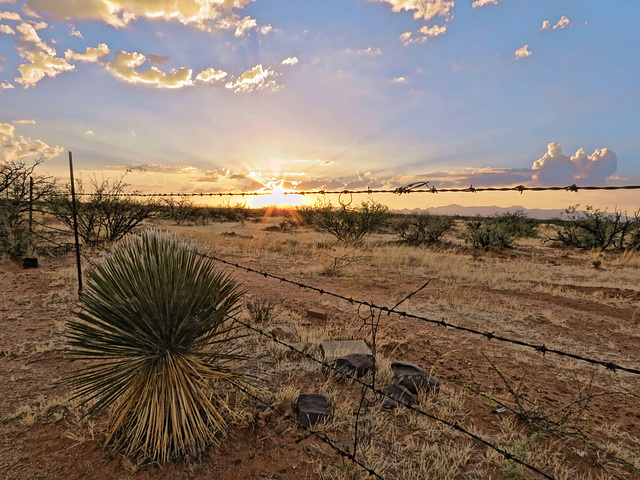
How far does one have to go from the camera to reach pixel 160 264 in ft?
9.64

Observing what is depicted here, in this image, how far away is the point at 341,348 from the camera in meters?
5.26

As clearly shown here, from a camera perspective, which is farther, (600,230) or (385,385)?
(600,230)

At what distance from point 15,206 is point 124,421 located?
12.8 meters

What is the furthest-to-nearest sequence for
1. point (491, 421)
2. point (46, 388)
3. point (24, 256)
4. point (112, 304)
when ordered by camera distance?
point (24, 256), point (46, 388), point (491, 421), point (112, 304)

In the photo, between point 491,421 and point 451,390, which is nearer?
point 491,421

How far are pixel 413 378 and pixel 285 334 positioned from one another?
229 cm

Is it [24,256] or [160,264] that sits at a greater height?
[160,264]

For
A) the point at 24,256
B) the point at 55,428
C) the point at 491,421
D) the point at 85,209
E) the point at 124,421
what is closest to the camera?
the point at 124,421

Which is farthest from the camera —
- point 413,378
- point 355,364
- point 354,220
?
point 354,220

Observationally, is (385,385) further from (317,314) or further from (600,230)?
(600,230)

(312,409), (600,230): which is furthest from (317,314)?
(600,230)

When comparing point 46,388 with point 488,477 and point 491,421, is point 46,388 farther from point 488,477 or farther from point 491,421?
point 491,421

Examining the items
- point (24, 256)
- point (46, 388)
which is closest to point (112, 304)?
point (46, 388)

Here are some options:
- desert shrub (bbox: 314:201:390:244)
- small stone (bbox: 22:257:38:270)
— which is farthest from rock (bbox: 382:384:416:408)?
desert shrub (bbox: 314:201:390:244)
